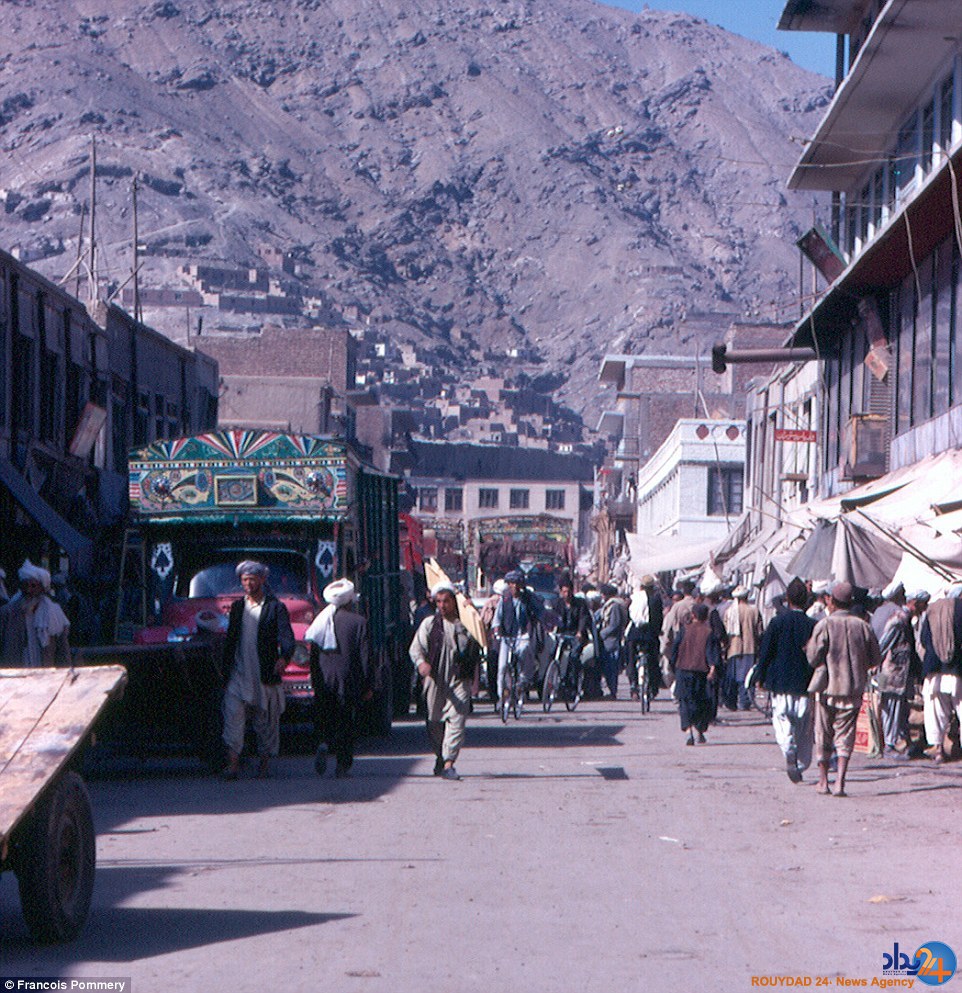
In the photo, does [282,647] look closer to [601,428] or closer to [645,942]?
[645,942]

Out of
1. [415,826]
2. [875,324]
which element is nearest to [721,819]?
[415,826]

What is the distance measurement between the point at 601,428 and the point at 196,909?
96.5m

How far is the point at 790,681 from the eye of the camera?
1476 centimetres

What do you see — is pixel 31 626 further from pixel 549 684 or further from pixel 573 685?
pixel 573 685

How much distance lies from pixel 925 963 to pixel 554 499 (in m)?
122

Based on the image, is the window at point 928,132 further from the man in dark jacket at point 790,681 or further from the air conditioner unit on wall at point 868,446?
the man in dark jacket at point 790,681

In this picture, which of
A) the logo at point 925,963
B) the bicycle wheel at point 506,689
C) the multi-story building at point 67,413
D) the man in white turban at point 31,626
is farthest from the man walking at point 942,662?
the multi-story building at point 67,413

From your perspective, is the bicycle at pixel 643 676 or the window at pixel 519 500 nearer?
the bicycle at pixel 643 676

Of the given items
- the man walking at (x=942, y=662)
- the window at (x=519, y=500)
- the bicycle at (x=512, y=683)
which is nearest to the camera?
the man walking at (x=942, y=662)

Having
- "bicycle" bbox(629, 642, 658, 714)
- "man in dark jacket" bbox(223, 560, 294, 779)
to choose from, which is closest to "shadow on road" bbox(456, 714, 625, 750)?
"bicycle" bbox(629, 642, 658, 714)

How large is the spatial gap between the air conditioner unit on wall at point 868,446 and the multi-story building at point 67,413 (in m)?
11.4

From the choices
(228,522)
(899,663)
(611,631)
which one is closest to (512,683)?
(611,631)

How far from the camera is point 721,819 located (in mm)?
12656

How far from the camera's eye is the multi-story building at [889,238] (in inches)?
936
